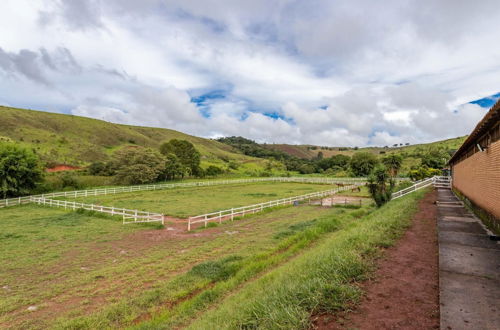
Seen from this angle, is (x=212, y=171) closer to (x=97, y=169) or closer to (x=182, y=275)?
(x=97, y=169)

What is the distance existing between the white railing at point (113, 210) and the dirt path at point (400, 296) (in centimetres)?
1420

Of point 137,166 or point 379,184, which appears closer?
point 379,184

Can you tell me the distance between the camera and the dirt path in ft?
11.4

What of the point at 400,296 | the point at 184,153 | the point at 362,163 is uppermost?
the point at 184,153

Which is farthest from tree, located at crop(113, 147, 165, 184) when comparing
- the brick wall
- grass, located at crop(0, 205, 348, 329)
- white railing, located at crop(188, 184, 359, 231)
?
the brick wall

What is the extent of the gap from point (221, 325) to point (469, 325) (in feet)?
11.3

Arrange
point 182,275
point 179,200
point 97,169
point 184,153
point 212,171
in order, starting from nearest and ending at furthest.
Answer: point 182,275 < point 179,200 < point 97,169 < point 184,153 < point 212,171

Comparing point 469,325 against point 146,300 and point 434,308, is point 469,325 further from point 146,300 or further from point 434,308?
point 146,300

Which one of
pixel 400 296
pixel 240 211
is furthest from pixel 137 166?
pixel 400 296

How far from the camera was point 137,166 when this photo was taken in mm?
44344

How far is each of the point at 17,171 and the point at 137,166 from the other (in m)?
15.9

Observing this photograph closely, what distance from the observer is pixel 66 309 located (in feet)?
22.0

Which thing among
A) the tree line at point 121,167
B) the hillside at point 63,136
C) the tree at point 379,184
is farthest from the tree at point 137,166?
the tree at point 379,184

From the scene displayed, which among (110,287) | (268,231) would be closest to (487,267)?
(110,287)
